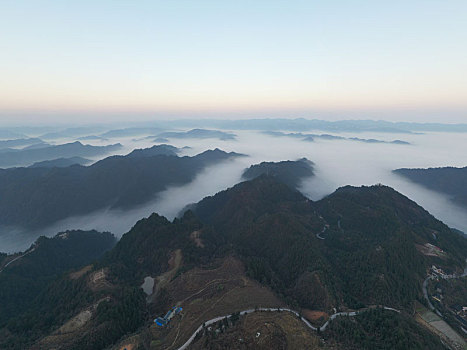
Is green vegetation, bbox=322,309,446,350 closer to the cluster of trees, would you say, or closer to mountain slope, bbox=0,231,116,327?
the cluster of trees

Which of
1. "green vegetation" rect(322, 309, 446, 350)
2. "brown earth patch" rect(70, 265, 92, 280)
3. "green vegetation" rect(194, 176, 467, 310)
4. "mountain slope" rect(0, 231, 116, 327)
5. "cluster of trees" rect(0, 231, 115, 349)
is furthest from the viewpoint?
"mountain slope" rect(0, 231, 116, 327)

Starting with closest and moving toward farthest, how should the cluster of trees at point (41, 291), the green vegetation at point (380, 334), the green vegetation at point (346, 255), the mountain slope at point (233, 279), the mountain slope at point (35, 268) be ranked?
the green vegetation at point (380, 334) < the mountain slope at point (233, 279) < the cluster of trees at point (41, 291) < the green vegetation at point (346, 255) < the mountain slope at point (35, 268)

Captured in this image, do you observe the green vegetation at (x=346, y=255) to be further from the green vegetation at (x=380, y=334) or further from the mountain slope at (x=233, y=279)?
the green vegetation at (x=380, y=334)

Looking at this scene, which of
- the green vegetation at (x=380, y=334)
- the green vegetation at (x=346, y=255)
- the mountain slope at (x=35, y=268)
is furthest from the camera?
the mountain slope at (x=35, y=268)

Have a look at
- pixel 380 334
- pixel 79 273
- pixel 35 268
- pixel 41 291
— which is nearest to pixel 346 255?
pixel 380 334

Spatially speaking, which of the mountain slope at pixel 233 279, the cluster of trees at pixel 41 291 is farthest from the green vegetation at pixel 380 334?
the cluster of trees at pixel 41 291

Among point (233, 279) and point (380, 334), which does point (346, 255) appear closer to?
point (380, 334)

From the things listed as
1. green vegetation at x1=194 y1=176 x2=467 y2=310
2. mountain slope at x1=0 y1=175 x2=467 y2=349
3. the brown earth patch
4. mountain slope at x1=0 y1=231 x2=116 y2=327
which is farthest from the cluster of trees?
green vegetation at x1=194 y1=176 x2=467 y2=310

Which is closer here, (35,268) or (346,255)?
(346,255)

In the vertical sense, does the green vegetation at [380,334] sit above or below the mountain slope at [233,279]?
above

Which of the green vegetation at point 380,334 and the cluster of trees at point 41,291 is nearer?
the green vegetation at point 380,334

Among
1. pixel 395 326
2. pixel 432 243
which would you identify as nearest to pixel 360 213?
pixel 432 243

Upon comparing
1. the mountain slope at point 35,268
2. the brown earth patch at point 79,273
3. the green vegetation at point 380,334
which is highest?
the green vegetation at point 380,334
